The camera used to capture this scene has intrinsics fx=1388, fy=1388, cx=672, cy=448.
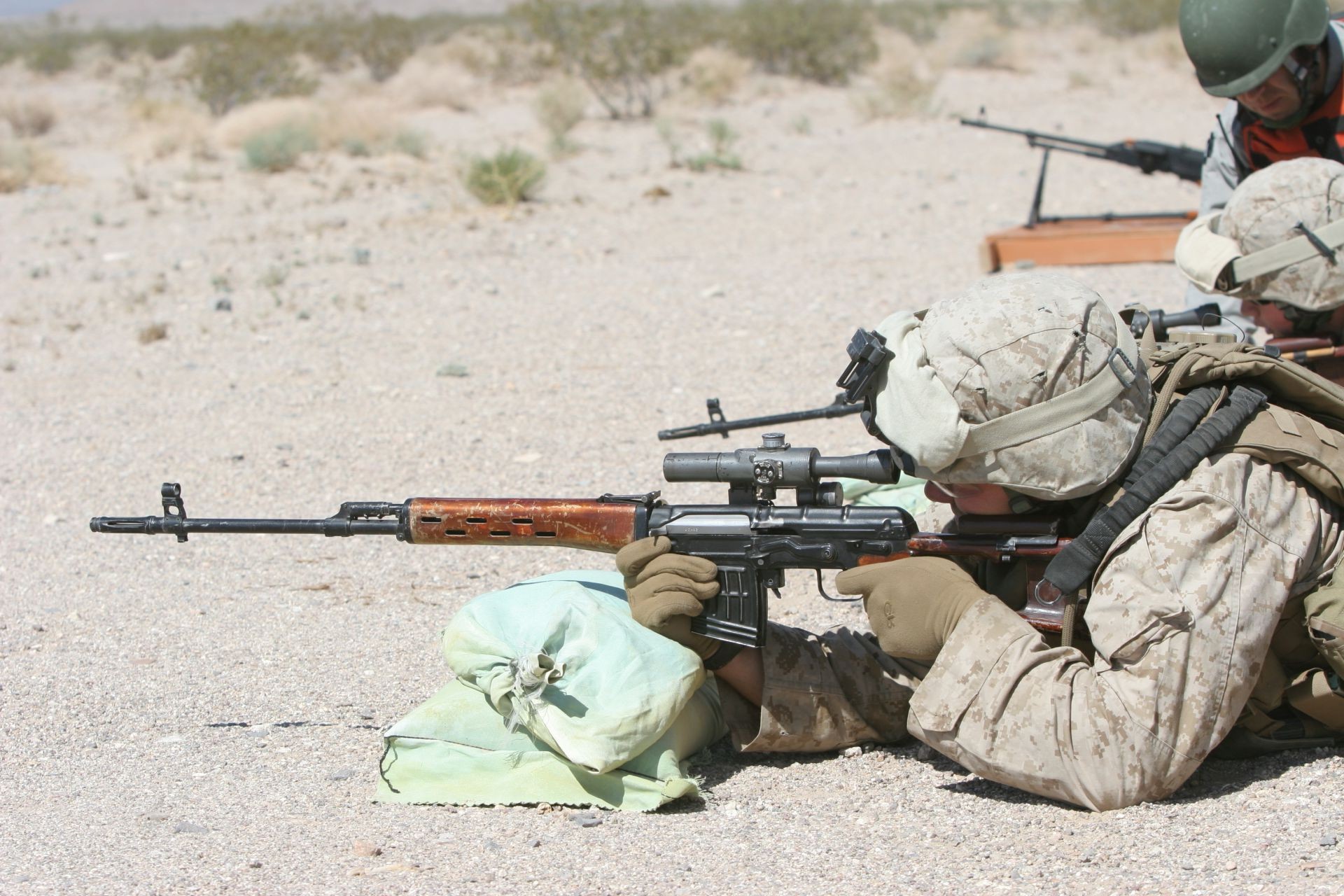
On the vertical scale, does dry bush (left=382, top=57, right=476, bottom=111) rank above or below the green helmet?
above

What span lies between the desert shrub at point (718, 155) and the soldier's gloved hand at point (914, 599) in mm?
10830

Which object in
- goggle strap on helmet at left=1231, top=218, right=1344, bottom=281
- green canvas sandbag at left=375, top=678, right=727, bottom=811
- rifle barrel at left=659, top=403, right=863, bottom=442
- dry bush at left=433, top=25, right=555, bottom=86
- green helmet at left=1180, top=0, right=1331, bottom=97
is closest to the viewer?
green canvas sandbag at left=375, top=678, right=727, bottom=811

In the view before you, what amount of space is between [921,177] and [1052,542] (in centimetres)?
1053

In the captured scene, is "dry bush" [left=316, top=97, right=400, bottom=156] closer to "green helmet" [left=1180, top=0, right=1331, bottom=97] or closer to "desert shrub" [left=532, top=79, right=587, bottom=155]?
"desert shrub" [left=532, top=79, right=587, bottom=155]

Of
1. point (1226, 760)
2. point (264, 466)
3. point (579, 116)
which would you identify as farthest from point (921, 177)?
point (1226, 760)

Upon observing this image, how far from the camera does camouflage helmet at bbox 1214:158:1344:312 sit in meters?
4.06

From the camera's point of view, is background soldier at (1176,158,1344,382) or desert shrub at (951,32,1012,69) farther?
desert shrub at (951,32,1012,69)

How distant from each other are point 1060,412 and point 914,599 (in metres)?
0.52

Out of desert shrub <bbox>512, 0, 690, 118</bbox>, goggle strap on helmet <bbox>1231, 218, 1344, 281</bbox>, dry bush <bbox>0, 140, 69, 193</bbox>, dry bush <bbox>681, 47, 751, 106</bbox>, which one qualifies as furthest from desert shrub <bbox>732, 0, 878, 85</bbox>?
goggle strap on helmet <bbox>1231, 218, 1344, 281</bbox>

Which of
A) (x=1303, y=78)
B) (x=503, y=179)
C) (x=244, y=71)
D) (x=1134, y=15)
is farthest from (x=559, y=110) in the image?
(x=1134, y=15)

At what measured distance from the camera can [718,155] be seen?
13.8 m

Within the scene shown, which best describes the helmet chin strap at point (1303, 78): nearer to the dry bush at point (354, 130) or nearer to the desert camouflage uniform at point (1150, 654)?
the desert camouflage uniform at point (1150, 654)

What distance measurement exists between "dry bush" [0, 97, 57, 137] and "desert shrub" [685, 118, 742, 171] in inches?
474

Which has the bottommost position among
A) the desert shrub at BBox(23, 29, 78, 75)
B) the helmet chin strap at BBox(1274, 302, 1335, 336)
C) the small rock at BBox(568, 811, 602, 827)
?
the small rock at BBox(568, 811, 602, 827)
